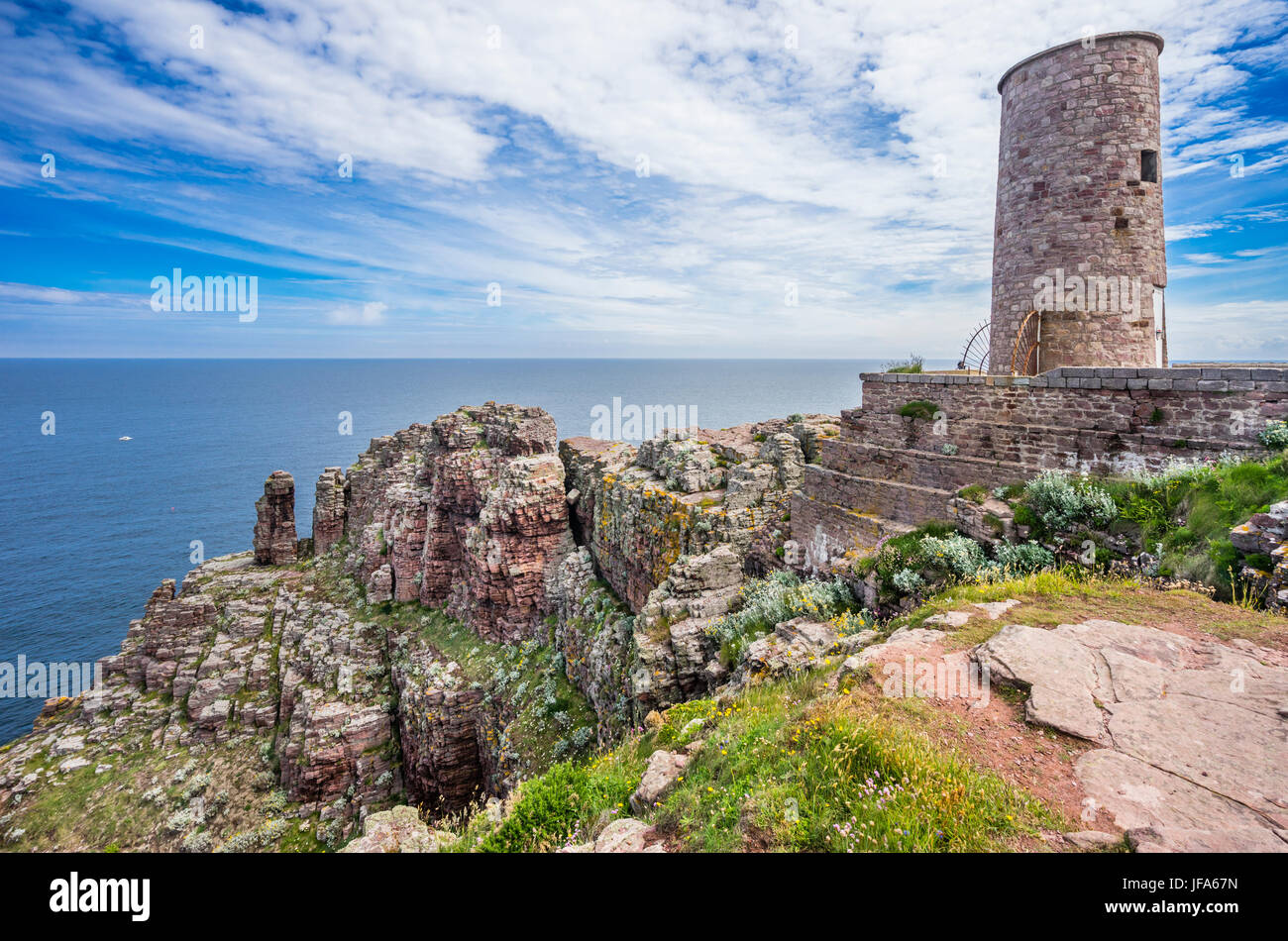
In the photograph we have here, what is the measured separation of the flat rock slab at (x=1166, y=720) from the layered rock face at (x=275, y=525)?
5003 centimetres

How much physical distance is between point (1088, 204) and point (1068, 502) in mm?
8347

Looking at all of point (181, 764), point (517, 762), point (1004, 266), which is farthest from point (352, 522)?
point (1004, 266)

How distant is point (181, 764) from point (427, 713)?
14212mm

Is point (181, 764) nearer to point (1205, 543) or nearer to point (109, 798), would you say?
point (109, 798)

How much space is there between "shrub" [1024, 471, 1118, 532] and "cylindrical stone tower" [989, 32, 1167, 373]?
4897mm

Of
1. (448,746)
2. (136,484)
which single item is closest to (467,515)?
(448,746)

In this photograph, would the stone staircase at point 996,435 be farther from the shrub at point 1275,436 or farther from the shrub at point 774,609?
the shrub at point 774,609

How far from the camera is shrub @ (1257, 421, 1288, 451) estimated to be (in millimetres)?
9570

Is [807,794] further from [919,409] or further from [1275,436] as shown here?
[919,409]

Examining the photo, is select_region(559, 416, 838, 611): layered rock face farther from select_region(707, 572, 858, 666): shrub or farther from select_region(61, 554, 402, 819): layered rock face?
select_region(61, 554, 402, 819): layered rock face

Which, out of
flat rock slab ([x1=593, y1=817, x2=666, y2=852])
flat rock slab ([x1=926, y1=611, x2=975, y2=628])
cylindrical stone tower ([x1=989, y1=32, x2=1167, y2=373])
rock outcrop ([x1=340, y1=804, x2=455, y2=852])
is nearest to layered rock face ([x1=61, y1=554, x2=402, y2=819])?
rock outcrop ([x1=340, y1=804, x2=455, y2=852])

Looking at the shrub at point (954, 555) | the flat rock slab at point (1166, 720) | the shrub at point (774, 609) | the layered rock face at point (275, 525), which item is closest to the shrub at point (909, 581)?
the shrub at point (954, 555)

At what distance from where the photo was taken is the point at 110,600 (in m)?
50.1

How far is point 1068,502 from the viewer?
10703 millimetres
